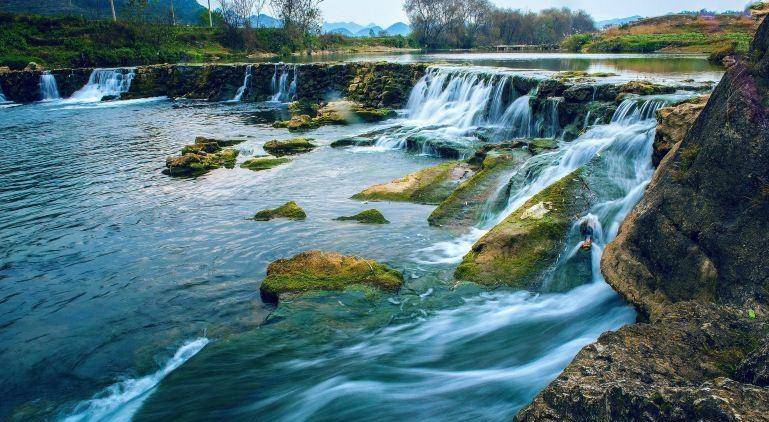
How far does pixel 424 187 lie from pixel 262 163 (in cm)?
721

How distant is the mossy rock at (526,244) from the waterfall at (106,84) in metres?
44.2

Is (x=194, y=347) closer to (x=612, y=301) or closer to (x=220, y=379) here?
(x=220, y=379)

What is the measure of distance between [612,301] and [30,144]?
26090mm

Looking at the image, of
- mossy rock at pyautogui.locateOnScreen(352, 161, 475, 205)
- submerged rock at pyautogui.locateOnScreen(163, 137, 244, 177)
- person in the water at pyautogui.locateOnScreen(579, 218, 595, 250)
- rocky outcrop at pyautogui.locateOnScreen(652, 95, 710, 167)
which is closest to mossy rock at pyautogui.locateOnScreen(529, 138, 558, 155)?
mossy rock at pyautogui.locateOnScreen(352, 161, 475, 205)

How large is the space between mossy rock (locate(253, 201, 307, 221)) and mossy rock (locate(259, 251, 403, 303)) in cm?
352

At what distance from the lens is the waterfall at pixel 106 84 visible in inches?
1738

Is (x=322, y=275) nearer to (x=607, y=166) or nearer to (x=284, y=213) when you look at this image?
(x=284, y=213)

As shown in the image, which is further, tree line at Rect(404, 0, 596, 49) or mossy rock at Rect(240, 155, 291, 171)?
tree line at Rect(404, 0, 596, 49)

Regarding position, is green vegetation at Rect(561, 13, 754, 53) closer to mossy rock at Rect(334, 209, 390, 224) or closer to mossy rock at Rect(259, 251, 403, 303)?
mossy rock at Rect(334, 209, 390, 224)

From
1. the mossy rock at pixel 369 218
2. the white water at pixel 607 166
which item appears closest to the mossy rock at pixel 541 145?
the white water at pixel 607 166

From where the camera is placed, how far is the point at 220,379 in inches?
246

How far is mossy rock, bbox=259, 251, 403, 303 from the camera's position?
823 centimetres

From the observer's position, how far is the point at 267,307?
8.06m

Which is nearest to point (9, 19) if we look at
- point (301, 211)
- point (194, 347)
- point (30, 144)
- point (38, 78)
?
point (38, 78)
